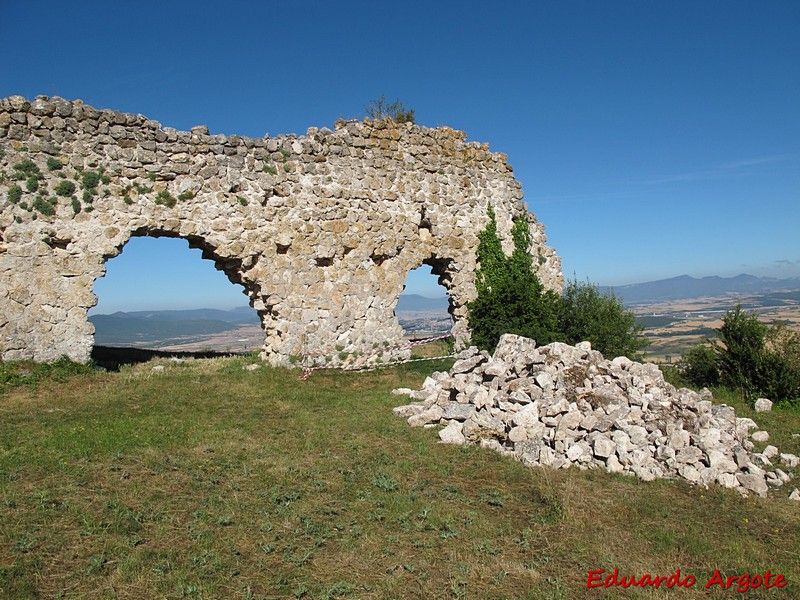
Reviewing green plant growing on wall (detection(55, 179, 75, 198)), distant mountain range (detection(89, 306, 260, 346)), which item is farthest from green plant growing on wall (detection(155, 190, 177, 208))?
distant mountain range (detection(89, 306, 260, 346))

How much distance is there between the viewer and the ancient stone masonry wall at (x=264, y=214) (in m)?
9.40

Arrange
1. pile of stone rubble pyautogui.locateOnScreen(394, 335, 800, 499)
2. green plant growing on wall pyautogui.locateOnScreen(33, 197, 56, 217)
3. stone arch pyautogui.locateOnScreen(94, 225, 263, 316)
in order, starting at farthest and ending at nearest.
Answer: stone arch pyautogui.locateOnScreen(94, 225, 263, 316) < green plant growing on wall pyautogui.locateOnScreen(33, 197, 56, 217) < pile of stone rubble pyautogui.locateOnScreen(394, 335, 800, 499)

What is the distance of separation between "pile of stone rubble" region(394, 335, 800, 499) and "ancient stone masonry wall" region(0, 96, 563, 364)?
3787 millimetres

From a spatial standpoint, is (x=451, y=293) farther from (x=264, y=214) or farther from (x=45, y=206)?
(x=45, y=206)

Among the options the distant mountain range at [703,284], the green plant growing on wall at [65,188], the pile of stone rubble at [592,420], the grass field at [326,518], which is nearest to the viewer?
the grass field at [326,518]

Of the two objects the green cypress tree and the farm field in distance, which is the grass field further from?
the farm field in distance

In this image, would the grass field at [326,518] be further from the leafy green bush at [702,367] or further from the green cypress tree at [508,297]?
the green cypress tree at [508,297]

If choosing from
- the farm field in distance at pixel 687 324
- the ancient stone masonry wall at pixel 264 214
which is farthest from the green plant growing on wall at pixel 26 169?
the farm field in distance at pixel 687 324

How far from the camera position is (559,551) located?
14.7 feet

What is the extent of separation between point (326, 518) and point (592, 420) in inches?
146

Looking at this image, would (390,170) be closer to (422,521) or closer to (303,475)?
(303,475)

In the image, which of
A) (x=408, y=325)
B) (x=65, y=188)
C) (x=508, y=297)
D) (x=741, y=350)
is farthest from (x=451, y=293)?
(x=408, y=325)

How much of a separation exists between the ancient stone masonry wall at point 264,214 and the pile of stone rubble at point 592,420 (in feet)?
12.4

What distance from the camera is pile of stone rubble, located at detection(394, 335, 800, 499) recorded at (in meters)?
6.33
